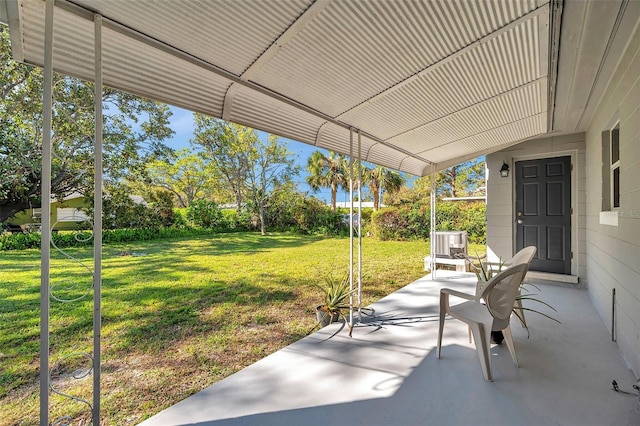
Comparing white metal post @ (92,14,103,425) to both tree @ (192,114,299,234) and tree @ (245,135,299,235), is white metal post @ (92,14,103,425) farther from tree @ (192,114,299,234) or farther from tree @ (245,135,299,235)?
tree @ (245,135,299,235)

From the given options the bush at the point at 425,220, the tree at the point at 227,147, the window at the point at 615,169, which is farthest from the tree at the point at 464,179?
the window at the point at 615,169

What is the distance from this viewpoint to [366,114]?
2.77 metres

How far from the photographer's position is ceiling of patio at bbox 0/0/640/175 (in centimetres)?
138

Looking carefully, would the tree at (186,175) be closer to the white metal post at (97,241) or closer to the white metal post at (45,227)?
the white metal post at (97,241)

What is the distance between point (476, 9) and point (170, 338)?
4.03 metres

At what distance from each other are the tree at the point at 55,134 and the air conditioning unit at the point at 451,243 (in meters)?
6.89

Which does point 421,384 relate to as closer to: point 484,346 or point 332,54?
point 484,346

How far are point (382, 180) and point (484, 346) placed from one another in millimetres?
12220

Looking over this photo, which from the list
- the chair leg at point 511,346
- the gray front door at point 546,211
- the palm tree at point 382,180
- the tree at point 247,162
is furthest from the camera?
the tree at point 247,162

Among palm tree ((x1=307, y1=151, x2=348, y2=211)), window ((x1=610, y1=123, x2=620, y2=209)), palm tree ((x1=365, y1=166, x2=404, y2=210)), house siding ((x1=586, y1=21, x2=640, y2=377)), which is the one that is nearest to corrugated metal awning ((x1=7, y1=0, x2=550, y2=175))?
house siding ((x1=586, y1=21, x2=640, y2=377))

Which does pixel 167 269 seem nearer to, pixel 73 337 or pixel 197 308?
pixel 197 308

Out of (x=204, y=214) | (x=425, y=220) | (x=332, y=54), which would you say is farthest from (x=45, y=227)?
(x=204, y=214)

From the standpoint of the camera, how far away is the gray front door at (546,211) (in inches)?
193

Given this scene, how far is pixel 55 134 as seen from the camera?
6719mm
